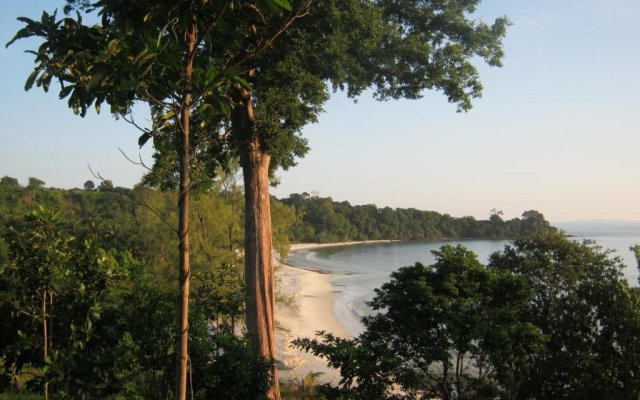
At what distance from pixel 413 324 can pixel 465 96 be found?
6.08m

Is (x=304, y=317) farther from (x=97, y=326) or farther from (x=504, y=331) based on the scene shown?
(x=97, y=326)

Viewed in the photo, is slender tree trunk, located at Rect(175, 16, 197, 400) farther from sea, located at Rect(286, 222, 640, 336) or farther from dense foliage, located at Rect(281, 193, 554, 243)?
dense foliage, located at Rect(281, 193, 554, 243)

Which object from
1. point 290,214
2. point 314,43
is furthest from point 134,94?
point 290,214

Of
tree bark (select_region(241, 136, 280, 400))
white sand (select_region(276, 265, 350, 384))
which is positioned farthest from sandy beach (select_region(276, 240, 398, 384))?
tree bark (select_region(241, 136, 280, 400))

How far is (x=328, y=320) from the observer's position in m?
28.0

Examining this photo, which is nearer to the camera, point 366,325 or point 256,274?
point 366,325

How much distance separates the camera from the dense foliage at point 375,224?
100 m

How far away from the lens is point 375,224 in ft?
362

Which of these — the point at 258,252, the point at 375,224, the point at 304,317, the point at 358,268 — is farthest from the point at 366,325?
the point at 375,224

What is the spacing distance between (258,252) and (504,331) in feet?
16.2

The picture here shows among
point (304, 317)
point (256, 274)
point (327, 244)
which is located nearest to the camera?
point (256, 274)

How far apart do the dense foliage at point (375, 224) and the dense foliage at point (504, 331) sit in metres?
87.0

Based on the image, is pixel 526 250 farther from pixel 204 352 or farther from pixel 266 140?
pixel 204 352

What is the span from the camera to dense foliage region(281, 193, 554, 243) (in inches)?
3942
